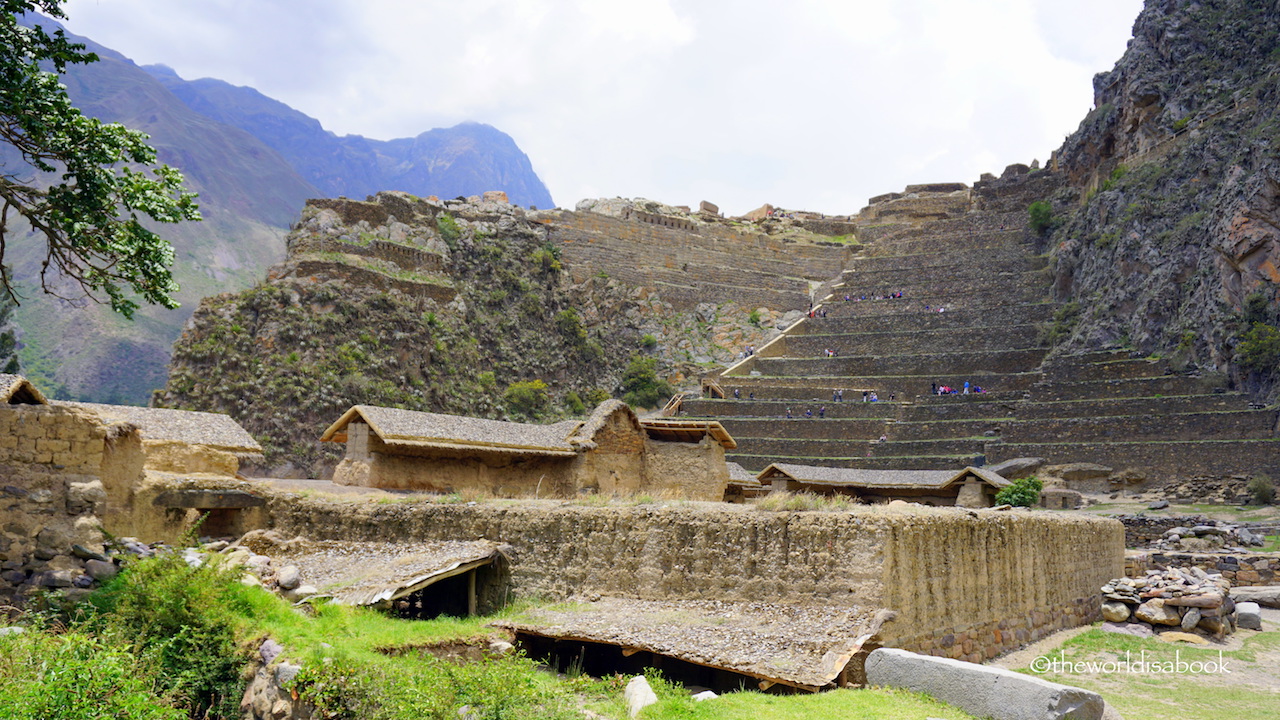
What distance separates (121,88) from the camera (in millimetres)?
107250

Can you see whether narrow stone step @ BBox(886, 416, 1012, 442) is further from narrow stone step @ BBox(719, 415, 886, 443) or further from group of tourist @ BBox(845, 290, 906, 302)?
group of tourist @ BBox(845, 290, 906, 302)

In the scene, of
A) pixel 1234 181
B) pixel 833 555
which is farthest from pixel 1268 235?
pixel 833 555

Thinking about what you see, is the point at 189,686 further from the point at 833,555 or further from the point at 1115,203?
the point at 1115,203

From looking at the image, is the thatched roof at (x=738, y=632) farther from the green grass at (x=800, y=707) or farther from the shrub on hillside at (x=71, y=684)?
the shrub on hillside at (x=71, y=684)

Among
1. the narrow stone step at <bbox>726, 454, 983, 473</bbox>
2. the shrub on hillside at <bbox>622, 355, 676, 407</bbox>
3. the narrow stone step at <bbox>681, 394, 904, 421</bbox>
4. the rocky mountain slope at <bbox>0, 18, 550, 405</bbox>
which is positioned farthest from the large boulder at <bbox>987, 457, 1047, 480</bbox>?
the rocky mountain slope at <bbox>0, 18, 550, 405</bbox>

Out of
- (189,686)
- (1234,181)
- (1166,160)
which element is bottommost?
(189,686)

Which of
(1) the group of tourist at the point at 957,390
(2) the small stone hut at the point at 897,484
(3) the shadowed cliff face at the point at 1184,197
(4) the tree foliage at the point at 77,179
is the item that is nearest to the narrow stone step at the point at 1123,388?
(3) the shadowed cliff face at the point at 1184,197

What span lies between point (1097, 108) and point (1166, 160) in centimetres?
1554

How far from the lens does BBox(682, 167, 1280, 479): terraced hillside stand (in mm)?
36375

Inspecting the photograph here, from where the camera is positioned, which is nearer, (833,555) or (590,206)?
(833,555)

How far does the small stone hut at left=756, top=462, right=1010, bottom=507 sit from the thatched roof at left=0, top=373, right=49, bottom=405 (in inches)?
747

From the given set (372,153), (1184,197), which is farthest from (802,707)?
(372,153)

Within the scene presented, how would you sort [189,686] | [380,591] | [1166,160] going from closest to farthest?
[189,686], [380,591], [1166,160]

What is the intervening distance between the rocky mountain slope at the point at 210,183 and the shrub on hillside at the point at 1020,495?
28.0m
